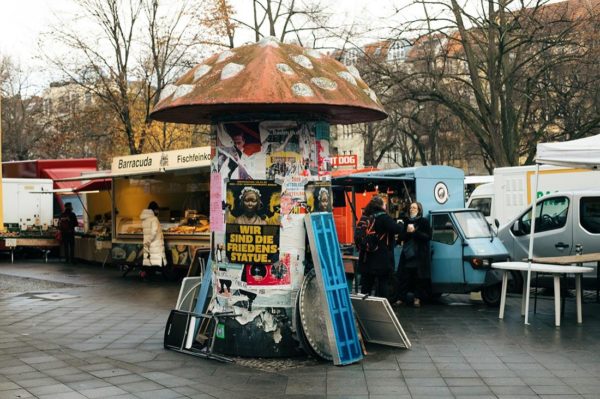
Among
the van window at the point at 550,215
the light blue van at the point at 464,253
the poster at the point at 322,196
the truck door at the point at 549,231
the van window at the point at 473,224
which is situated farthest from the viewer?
the van window at the point at 550,215

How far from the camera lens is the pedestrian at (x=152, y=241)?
57.8ft

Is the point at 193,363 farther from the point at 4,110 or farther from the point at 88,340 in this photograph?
the point at 4,110

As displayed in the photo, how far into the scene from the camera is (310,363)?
816 cm

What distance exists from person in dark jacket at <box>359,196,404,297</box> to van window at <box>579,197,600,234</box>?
463 cm

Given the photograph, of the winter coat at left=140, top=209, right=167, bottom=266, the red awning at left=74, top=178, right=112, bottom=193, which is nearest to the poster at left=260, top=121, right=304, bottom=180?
the winter coat at left=140, top=209, right=167, bottom=266

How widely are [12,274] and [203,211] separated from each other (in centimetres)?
570

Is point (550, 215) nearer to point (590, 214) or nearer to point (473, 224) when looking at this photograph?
point (590, 214)

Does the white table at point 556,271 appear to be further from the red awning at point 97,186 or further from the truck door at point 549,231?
the red awning at point 97,186

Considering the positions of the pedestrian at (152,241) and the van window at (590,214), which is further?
the pedestrian at (152,241)

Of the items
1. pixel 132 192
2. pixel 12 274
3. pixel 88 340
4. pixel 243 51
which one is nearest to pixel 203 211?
pixel 132 192

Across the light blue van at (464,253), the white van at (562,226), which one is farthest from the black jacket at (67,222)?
the white van at (562,226)

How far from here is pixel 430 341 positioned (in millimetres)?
9648

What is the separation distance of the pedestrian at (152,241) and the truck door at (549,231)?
26.3 feet

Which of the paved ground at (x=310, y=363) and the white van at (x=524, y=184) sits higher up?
the white van at (x=524, y=184)
